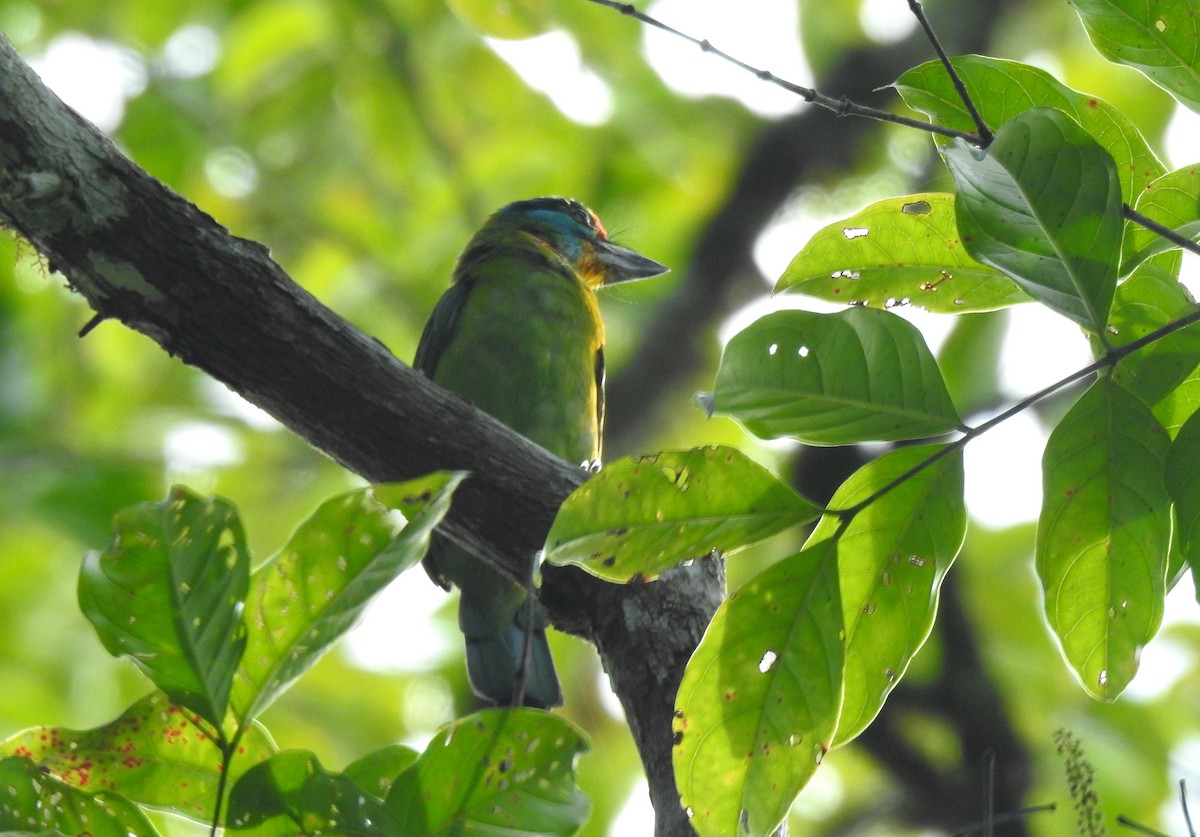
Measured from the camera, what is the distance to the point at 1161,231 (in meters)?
1.43

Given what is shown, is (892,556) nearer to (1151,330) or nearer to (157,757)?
(1151,330)

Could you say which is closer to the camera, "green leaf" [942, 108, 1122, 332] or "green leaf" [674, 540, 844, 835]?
"green leaf" [942, 108, 1122, 332]

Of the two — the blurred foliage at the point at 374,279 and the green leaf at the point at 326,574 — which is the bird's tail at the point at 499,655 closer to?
the blurred foliage at the point at 374,279

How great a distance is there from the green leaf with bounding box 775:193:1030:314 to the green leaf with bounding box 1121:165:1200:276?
174mm

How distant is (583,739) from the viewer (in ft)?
4.66

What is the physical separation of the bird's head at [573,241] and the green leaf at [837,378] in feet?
10.9

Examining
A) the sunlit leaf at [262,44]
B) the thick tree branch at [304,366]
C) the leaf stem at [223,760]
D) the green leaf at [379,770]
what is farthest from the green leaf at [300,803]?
the sunlit leaf at [262,44]

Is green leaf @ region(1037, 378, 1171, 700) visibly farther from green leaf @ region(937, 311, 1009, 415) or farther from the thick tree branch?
green leaf @ region(937, 311, 1009, 415)

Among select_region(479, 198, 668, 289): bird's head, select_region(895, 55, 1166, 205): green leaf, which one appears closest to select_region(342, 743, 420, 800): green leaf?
select_region(895, 55, 1166, 205): green leaf

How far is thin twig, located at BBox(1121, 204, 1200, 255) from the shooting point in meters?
1.43

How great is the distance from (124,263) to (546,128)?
3.92 meters

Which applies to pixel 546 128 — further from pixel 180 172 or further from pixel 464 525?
pixel 464 525

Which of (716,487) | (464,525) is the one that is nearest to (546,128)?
(464,525)

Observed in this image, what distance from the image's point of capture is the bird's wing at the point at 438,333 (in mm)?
4105
